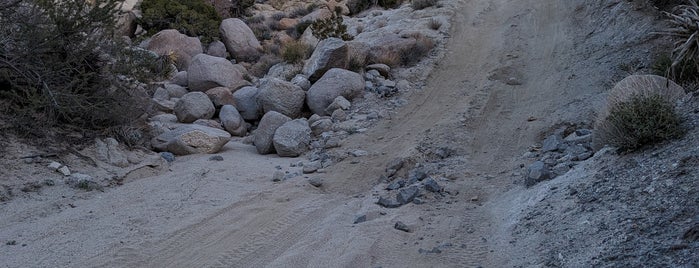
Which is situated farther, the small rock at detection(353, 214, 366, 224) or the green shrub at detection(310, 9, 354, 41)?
the green shrub at detection(310, 9, 354, 41)

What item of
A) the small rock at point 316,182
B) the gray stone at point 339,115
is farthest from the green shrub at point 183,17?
the small rock at point 316,182

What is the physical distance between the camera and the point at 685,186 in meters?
4.92

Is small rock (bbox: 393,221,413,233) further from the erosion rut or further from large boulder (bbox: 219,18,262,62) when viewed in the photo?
large boulder (bbox: 219,18,262,62)

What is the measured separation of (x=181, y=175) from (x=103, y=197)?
1070 mm

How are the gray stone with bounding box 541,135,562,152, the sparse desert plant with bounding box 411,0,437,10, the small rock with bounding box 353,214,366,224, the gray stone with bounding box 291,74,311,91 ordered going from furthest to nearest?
the sparse desert plant with bounding box 411,0,437,10, the gray stone with bounding box 291,74,311,91, the gray stone with bounding box 541,135,562,152, the small rock with bounding box 353,214,366,224

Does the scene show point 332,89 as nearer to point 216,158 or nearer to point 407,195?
point 216,158

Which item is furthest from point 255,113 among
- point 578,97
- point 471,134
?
point 578,97

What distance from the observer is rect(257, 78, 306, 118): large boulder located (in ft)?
38.0

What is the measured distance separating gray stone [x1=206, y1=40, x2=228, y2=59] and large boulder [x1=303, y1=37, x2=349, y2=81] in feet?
18.5

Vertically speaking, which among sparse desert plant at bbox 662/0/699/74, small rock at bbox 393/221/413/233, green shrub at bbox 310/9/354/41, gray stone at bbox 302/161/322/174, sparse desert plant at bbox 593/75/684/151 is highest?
sparse desert plant at bbox 662/0/699/74

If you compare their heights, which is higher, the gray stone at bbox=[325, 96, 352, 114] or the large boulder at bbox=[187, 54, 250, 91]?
the large boulder at bbox=[187, 54, 250, 91]

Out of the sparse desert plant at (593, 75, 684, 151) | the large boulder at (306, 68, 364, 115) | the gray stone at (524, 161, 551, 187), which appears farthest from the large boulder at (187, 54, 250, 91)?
the sparse desert plant at (593, 75, 684, 151)

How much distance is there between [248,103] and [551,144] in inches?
238

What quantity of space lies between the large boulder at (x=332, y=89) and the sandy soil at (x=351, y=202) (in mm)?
1077
